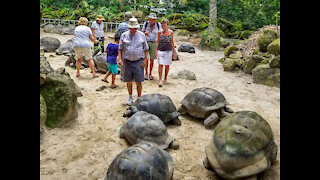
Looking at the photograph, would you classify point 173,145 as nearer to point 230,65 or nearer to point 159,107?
point 159,107

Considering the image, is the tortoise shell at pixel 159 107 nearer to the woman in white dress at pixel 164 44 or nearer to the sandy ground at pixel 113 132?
the sandy ground at pixel 113 132

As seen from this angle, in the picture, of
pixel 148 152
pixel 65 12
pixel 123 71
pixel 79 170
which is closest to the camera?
pixel 148 152

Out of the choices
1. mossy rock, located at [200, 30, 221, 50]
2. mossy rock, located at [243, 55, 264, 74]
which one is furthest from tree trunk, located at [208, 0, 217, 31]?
mossy rock, located at [243, 55, 264, 74]

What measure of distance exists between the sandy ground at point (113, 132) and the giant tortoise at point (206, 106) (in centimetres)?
17

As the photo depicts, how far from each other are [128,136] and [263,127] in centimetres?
176

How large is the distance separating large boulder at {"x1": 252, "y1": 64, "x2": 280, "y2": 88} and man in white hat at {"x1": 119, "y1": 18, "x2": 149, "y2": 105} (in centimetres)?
381

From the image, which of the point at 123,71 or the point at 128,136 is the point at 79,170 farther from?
the point at 123,71

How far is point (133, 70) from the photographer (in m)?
4.46

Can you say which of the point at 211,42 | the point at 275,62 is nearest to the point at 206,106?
the point at 275,62

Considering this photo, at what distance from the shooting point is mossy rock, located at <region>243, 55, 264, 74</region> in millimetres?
7498

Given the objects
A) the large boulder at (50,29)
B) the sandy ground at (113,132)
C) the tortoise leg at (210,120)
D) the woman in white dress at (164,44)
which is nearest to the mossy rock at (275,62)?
the sandy ground at (113,132)

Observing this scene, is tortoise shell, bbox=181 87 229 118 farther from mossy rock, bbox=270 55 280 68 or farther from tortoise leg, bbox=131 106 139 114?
mossy rock, bbox=270 55 280 68
